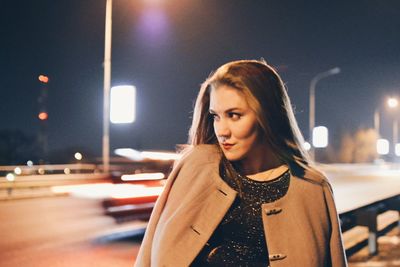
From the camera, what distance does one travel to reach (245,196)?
2039mm

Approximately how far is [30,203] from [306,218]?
1755 cm

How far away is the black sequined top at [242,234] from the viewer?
192 centimetres

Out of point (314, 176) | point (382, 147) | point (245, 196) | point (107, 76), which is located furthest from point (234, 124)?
point (382, 147)

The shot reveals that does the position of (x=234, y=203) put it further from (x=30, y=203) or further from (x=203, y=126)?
(x=30, y=203)

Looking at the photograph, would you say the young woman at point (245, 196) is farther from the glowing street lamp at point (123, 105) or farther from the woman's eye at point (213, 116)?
the glowing street lamp at point (123, 105)

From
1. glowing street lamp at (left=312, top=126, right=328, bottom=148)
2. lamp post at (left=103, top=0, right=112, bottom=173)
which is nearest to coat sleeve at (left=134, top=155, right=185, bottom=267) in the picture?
lamp post at (left=103, top=0, right=112, bottom=173)

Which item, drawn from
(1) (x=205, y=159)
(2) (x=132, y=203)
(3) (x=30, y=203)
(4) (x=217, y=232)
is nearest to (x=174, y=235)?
(4) (x=217, y=232)

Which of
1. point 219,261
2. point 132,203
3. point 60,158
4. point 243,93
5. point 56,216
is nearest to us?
point 219,261

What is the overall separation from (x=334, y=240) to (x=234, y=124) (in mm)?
635

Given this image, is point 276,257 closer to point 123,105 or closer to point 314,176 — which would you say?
point 314,176

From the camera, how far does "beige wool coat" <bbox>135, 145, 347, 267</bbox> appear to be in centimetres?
191

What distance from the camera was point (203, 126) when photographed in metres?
2.25

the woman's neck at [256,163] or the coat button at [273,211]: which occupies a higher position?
the woman's neck at [256,163]

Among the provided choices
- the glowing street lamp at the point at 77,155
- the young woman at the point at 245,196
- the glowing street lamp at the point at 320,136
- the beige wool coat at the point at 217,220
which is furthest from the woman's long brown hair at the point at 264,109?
the glowing street lamp at the point at 77,155
